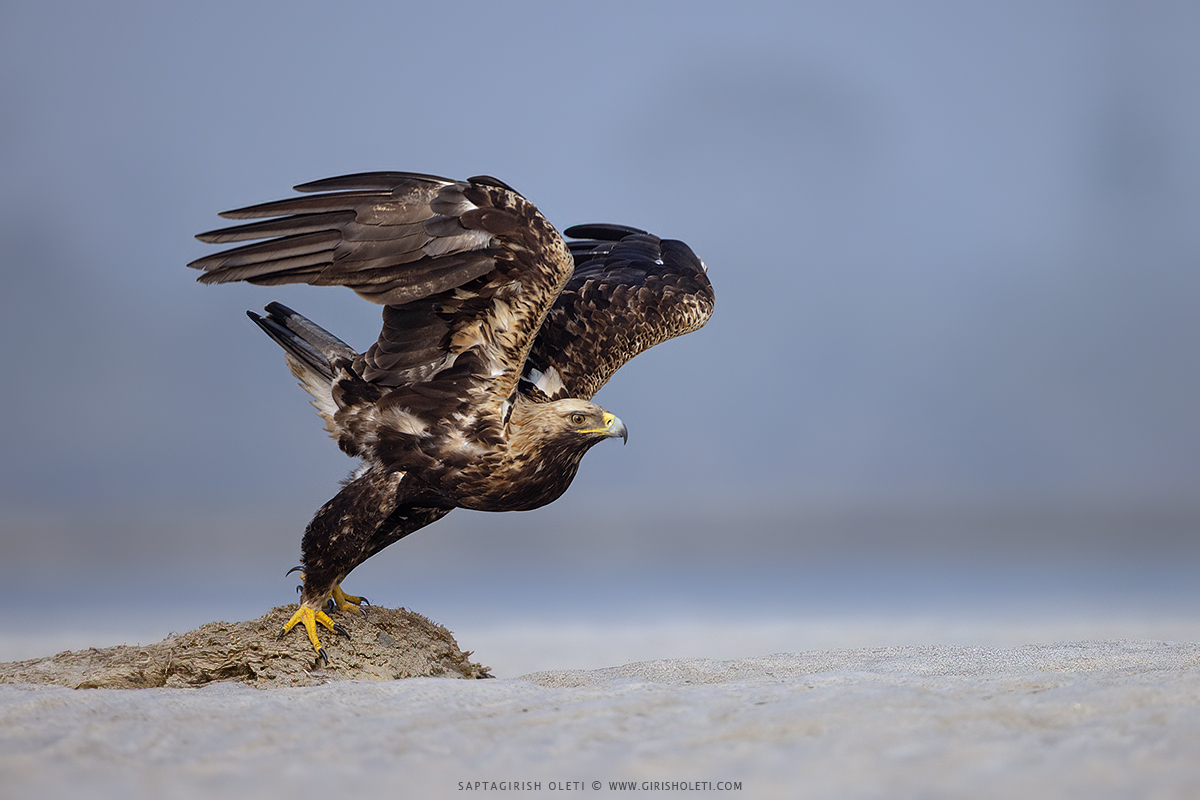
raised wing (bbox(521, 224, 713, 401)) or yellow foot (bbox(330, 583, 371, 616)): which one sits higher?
raised wing (bbox(521, 224, 713, 401))

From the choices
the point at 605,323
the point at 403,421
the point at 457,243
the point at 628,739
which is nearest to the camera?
the point at 628,739

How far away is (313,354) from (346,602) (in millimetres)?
1258

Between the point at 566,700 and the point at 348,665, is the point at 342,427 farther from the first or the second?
the point at 566,700

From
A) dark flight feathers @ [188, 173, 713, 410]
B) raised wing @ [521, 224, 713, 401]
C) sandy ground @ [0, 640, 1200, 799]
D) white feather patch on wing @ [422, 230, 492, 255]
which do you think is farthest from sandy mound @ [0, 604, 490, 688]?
white feather patch on wing @ [422, 230, 492, 255]

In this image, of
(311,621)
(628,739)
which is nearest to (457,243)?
(311,621)

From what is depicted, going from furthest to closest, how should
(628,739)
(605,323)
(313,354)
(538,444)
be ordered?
(605,323), (313,354), (538,444), (628,739)

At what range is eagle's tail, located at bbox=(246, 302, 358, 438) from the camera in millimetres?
4889

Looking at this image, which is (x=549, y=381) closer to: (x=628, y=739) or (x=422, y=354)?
(x=422, y=354)

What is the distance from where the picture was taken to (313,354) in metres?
4.93

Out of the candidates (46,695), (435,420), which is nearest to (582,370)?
(435,420)

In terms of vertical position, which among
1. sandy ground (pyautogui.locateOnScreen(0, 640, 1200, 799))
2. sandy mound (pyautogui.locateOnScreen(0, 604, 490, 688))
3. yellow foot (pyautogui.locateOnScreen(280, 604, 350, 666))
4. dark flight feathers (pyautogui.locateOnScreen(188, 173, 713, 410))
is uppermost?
dark flight feathers (pyautogui.locateOnScreen(188, 173, 713, 410))

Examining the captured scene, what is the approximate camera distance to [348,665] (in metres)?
4.58

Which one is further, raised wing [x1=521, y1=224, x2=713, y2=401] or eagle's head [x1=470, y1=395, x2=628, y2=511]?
raised wing [x1=521, y1=224, x2=713, y2=401]

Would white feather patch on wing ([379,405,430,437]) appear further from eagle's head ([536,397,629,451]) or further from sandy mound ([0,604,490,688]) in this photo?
sandy mound ([0,604,490,688])
